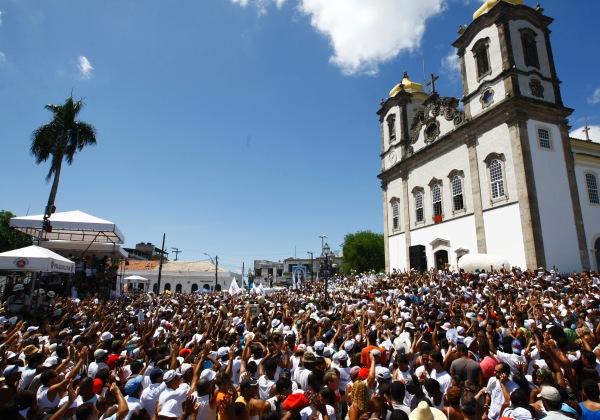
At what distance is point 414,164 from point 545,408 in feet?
99.9

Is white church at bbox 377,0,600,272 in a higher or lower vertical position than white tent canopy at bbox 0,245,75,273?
higher

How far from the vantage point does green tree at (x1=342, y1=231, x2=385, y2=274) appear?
198 feet

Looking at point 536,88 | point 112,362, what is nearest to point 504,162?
point 536,88

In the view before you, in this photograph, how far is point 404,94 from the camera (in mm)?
35031

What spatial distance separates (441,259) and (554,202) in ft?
28.8

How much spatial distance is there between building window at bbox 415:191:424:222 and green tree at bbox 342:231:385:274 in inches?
1150

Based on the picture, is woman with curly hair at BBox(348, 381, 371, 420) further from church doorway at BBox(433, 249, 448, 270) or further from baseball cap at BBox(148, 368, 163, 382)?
church doorway at BBox(433, 249, 448, 270)

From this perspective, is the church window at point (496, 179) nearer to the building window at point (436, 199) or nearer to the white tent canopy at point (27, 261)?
the building window at point (436, 199)

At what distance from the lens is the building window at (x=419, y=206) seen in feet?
104

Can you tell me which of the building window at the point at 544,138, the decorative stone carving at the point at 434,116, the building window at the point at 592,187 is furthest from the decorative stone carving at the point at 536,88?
the building window at the point at 592,187

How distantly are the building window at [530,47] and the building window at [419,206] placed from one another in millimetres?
12278

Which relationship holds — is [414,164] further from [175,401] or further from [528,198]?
[175,401]

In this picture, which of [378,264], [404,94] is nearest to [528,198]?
[404,94]

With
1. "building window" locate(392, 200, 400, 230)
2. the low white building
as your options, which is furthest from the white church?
the low white building
